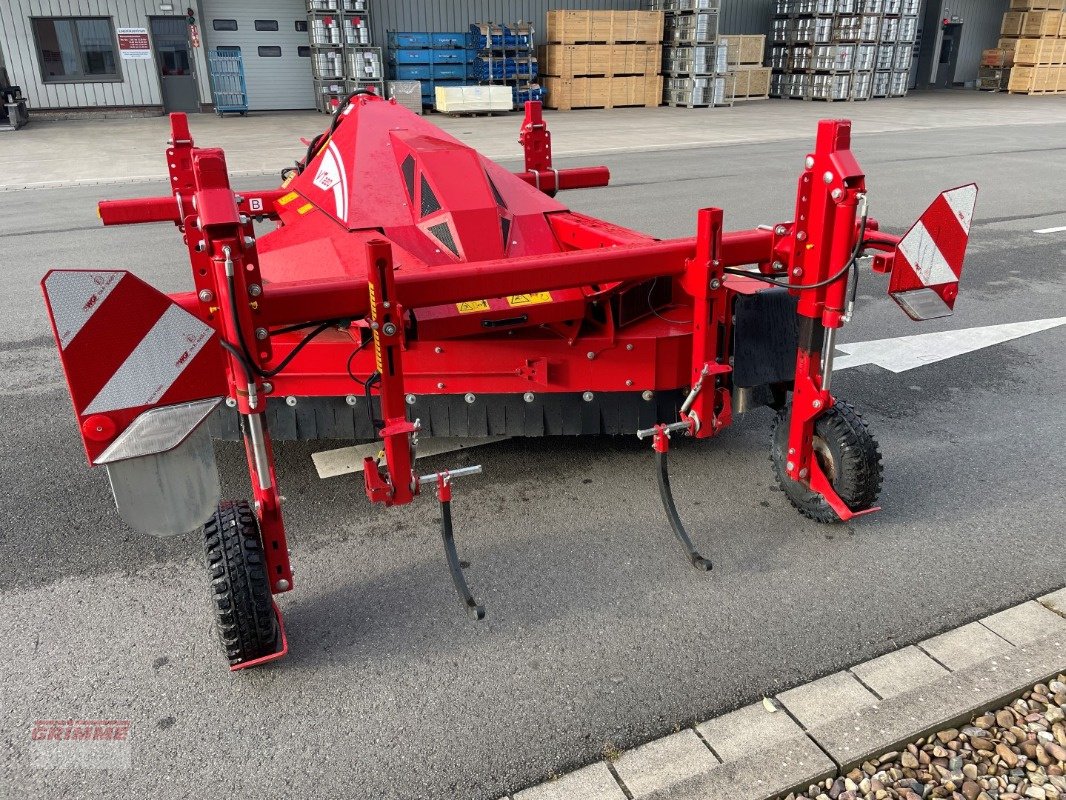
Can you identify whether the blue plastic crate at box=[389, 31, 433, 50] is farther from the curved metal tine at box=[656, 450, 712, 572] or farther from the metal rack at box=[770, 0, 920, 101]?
the curved metal tine at box=[656, 450, 712, 572]

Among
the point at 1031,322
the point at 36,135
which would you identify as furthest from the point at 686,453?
the point at 36,135

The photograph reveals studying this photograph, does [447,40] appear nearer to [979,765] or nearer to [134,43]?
[134,43]

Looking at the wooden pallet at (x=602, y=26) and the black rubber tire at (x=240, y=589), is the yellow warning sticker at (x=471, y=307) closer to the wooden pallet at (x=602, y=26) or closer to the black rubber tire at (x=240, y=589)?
the black rubber tire at (x=240, y=589)

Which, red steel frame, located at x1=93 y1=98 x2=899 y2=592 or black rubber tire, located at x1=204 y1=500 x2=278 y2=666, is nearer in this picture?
red steel frame, located at x1=93 y1=98 x2=899 y2=592

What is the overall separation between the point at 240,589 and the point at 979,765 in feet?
7.53

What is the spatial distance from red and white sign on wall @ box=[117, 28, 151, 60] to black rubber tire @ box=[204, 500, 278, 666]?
22146mm

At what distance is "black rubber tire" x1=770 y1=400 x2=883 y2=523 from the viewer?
333cm

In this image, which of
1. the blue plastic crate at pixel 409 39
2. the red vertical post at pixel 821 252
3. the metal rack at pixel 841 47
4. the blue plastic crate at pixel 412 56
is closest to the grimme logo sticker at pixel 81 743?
the red vertical post at pixel 821 252

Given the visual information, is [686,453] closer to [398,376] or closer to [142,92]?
[398,376]

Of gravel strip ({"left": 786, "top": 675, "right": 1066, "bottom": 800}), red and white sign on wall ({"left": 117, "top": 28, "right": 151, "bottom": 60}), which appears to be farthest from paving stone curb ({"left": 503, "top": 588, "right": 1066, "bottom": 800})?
red and white sign on wall ({"left": 117, "top": 28, "right": 151, "bottom": 60})

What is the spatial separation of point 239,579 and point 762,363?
2154mm

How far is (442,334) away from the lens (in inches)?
126

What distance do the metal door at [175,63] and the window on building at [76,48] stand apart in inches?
40.3

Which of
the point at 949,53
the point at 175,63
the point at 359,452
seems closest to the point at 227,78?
the point at 175,63
